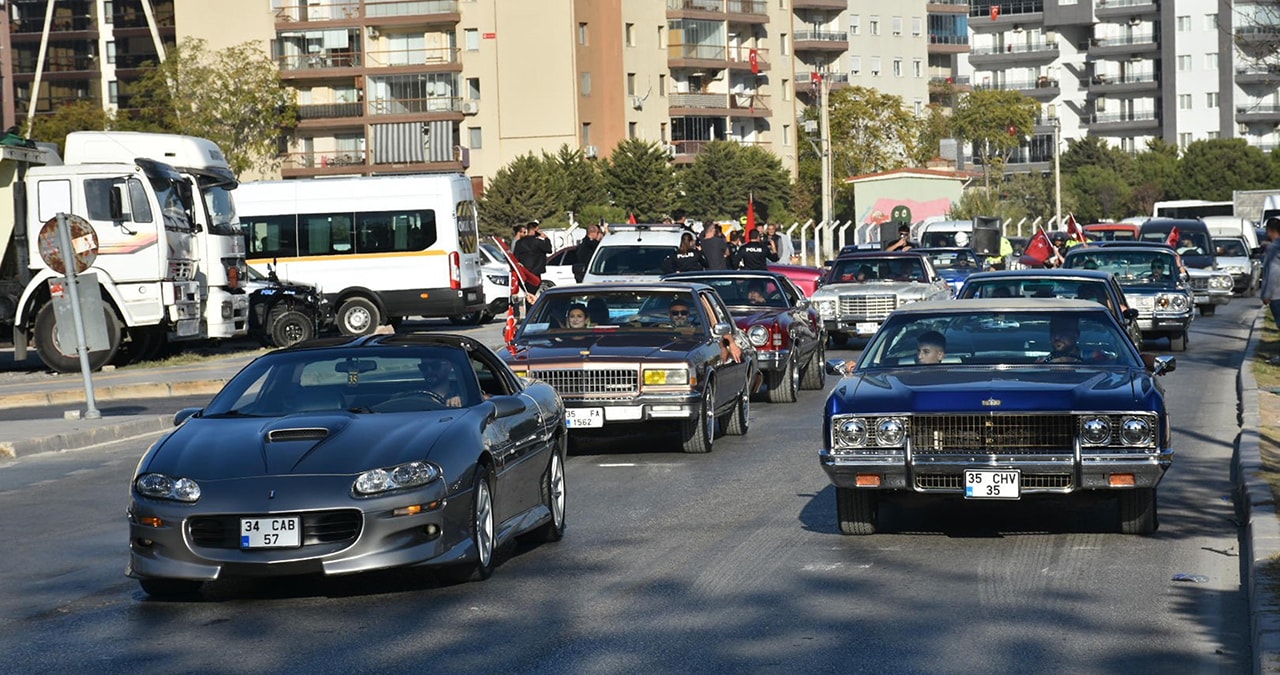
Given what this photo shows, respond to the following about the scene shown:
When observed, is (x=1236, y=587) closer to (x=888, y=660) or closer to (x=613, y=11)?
(x=888, y=660)

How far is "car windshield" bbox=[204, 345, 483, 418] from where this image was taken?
33.8 feet

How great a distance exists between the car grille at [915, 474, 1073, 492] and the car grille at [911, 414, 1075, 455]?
0.44 ft

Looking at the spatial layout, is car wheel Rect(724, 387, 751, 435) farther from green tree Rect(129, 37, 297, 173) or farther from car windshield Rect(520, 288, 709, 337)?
green tree Rect(129, 37, 297, 173)

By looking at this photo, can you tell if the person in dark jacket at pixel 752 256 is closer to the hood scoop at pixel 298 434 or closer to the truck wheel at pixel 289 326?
the truck wheel at pixel 289 326

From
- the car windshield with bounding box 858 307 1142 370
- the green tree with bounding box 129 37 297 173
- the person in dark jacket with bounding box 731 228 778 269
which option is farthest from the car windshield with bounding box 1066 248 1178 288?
the green tree with bounding box 129 37 297 173

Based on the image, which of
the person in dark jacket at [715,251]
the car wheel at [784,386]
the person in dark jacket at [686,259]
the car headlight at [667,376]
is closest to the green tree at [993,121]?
the person in dark jacket at [715,251]

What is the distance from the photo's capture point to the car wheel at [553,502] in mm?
11156

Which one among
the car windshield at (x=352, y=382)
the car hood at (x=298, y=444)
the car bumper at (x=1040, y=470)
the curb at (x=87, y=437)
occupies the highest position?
the car windshield at (x=352, y=382)

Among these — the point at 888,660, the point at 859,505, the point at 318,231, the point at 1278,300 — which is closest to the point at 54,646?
the point at 888,660

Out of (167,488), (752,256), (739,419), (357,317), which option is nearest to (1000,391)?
(167,488)

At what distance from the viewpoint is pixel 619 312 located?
17.1m

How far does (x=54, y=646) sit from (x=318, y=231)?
27481mm

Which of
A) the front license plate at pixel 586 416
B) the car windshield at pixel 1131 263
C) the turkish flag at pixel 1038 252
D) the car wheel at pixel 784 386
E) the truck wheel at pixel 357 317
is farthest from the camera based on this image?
the turkish flag at pixel 1038 252

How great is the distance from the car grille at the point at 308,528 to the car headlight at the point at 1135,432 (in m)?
4.23
